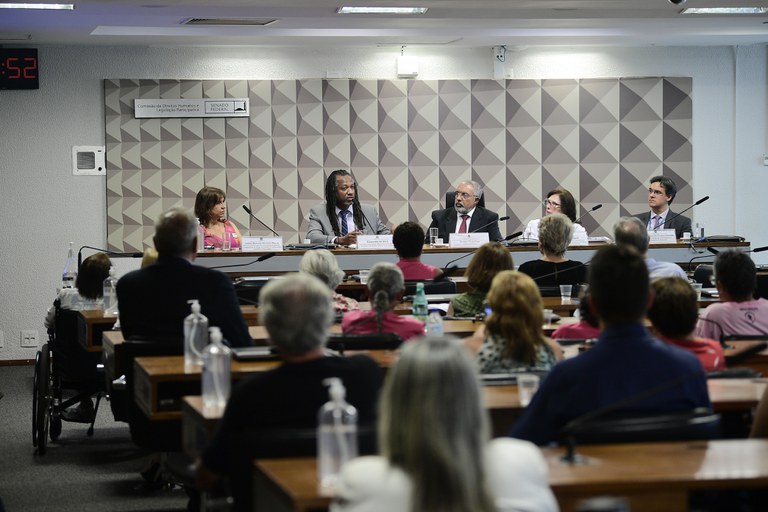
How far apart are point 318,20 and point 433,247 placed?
228 centimetres

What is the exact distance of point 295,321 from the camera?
118 inches

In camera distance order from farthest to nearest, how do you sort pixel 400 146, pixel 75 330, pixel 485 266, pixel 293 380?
pixel 400 146 < pixel 75 330 < pixel 485 266 < pixel 293 380

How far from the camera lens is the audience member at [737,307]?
17.8 feet

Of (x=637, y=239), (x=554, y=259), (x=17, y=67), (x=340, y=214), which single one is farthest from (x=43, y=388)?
(x=17, y=67)

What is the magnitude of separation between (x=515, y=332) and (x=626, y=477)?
5.36 ft

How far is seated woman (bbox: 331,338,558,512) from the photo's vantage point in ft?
6.32

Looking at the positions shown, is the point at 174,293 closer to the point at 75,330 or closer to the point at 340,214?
the point at 75,330

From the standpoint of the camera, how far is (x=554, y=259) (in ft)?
24.3

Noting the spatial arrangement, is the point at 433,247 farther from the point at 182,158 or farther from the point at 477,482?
the point at 477,482

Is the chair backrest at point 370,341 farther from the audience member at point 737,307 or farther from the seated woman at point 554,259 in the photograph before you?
the seated woman at point 554,259

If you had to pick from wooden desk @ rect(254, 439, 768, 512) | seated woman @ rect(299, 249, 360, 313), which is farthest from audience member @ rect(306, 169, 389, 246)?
wooden desk @ rect(254, 439, 768, 512)

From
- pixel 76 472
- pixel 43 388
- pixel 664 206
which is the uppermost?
pixel 664 206

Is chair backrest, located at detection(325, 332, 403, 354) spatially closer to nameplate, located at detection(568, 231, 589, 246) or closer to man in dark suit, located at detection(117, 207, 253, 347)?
man in dark suit, located at detection(117, 207, 253, 347)

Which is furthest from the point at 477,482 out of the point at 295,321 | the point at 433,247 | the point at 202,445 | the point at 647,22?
the point at 647,22
